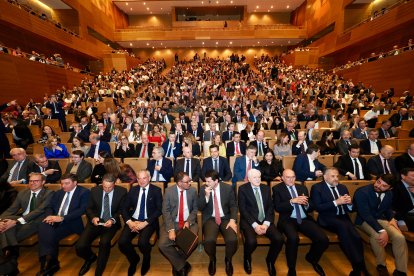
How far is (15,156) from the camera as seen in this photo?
365 cm

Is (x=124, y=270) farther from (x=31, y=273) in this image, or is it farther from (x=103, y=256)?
(x=31, y=273)

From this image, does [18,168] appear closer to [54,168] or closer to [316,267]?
[54,168]

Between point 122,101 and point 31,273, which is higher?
point 122,101

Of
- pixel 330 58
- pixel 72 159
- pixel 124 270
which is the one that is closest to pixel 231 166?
pixel 124 270

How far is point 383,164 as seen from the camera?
11.9ft

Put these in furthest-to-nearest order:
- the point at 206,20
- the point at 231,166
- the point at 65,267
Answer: the point at 206,20 < the point at 231,166 < the point at 65,267

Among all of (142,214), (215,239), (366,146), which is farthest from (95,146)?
(366,146)

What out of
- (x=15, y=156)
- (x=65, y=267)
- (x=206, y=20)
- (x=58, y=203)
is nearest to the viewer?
(x=65, y=267)

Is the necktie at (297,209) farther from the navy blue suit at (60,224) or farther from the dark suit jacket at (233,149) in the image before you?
the navy blue suit at (60,224)

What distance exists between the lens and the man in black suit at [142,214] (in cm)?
259

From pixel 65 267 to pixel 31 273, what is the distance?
0.33 metres

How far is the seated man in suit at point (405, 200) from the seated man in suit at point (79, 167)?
417 centimetres

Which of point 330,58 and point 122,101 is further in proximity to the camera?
point 330,58

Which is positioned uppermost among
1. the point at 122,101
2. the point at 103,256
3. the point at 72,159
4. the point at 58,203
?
the point at 122,101
